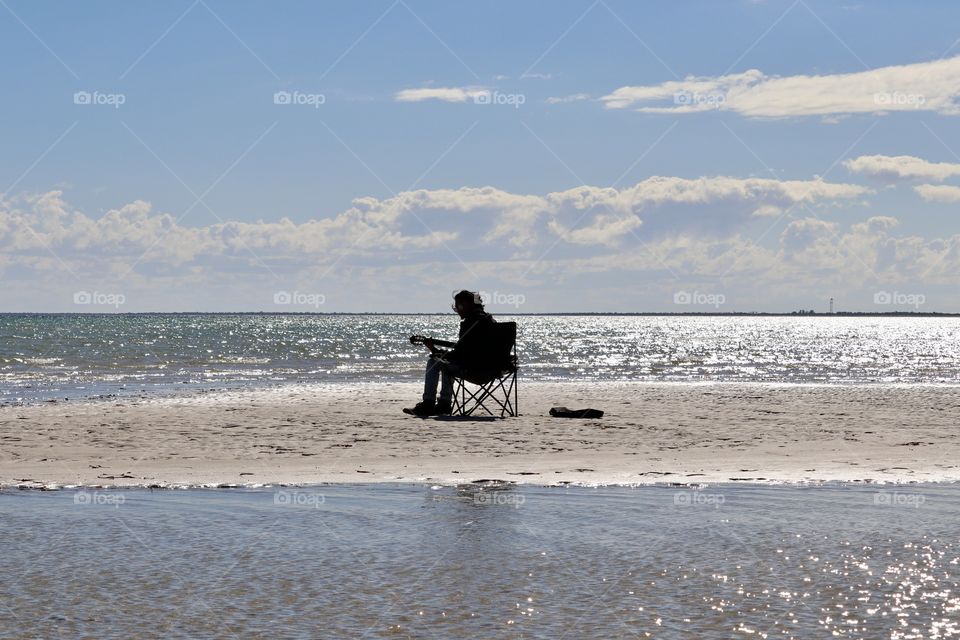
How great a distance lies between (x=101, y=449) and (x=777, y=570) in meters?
9.73

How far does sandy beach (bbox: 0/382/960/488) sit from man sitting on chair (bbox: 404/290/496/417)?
2.16ft

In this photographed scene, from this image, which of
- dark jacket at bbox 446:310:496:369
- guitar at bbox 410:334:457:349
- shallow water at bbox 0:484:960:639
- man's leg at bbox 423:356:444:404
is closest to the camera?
shallow water at bbox 0:484:960:639

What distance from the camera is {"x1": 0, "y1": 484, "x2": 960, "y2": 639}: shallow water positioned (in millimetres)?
5246

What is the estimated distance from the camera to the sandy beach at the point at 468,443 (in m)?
10.9

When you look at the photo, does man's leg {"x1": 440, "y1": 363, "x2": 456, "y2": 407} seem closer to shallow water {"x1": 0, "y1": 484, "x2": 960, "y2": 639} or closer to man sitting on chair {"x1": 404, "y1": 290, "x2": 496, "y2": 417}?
man sitting on chair {"x1": 404, "y1": 290, "x2": 496, "y2": 417}

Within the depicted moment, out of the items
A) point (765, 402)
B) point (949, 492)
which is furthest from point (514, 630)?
point (765, 402)

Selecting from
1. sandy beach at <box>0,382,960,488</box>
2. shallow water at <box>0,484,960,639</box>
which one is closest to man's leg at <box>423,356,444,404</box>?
sandy beach at <box>0,382,960,488</box>

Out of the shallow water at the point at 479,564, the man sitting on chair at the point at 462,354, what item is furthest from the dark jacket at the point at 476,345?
the shallow water at the point at 479,564

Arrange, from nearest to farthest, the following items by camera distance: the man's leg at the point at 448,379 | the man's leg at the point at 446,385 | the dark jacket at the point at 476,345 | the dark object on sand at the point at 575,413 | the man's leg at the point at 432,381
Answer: the dark jacket at the point at 476,345, the man's leg at the point at 448,379, the man's leg at the point at 446,385, the man's leg at the point at 432,381, the dark object on sand at the point at 575,413

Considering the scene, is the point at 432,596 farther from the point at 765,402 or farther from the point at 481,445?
the point at 765,402

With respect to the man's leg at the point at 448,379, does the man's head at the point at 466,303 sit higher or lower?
higher

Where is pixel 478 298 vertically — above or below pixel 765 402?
above

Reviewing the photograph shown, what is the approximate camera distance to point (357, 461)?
471 inches

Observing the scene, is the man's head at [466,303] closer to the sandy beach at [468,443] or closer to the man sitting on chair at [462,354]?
the man sitting on chair at [462,354]
